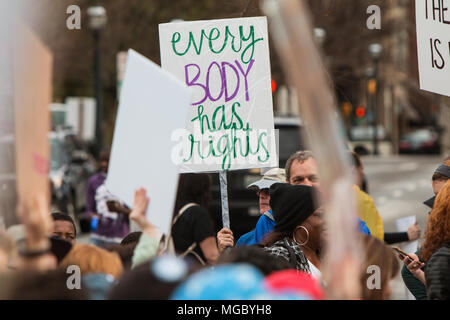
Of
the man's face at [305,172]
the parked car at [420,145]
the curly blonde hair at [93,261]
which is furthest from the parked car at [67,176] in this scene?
the parked car at [420,145]

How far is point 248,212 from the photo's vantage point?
1091 centimetres

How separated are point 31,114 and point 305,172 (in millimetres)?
2286

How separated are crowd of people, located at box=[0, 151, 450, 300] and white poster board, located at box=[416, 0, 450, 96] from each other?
1.52 ft

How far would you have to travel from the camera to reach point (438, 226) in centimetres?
349

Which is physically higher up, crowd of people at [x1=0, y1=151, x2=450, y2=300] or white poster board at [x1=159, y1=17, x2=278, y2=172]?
white poster board at [x1=159, y1=17, x2=278, y2=172]

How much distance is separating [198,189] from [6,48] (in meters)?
1.86

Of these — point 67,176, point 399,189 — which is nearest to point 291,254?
point 67,176

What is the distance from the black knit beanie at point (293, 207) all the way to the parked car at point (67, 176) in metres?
10.3

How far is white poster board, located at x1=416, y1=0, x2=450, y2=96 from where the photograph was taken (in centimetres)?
471

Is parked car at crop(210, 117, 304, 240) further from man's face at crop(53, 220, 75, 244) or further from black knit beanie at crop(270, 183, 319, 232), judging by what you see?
black knit beanie at crop(270, 183, 319, 232)

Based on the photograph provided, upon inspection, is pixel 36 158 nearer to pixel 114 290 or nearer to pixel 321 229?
pixel 114 290

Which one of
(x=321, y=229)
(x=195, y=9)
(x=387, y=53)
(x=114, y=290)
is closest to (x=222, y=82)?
(x=321, y=229)

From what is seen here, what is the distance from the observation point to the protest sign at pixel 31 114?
2562 mm

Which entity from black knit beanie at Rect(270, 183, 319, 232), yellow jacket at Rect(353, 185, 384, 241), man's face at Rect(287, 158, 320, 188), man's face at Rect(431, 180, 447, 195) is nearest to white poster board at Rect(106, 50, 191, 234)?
black knit beanie at Rect(270, 183, 319, 232)
